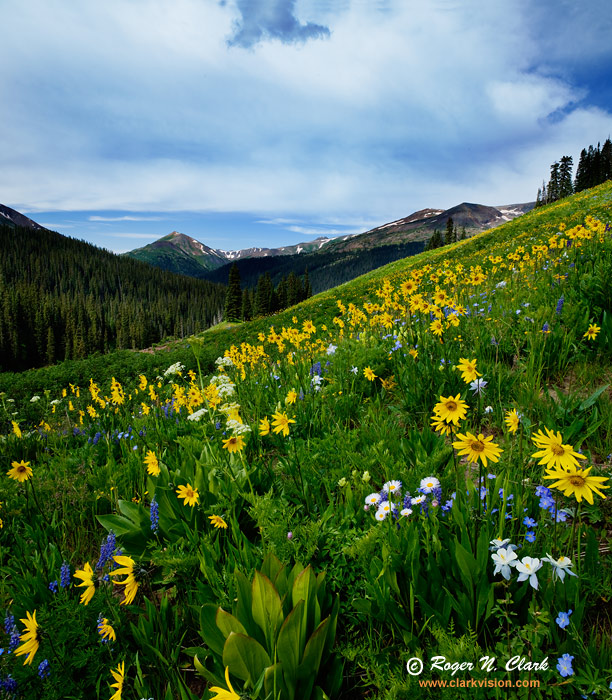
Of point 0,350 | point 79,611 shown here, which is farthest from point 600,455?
point 0,350

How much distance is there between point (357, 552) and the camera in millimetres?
1790

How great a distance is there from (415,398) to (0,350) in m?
111

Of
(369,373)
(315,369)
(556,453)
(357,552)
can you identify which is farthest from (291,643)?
(315,369)

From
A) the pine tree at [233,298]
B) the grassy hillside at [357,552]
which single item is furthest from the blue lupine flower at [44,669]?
the pine tree at [233,298]

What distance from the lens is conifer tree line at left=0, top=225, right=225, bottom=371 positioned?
9194 centimetres

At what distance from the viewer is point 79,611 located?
1.68m

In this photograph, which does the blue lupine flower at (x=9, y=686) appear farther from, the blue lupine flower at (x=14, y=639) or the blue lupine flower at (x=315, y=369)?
the blue lupine flower at (x=315, y=369)

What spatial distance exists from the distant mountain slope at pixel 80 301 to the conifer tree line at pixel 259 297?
47844mm

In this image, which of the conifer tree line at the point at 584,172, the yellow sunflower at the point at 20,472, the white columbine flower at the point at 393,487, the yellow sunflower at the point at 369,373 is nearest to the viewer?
the white columbine flower at the point at 393,487

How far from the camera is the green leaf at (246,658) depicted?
1.36 meters

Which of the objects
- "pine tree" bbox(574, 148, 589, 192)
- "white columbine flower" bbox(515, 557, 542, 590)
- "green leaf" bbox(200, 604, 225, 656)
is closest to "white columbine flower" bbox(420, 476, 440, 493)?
"white columbine flower" bbox(515, 557, 542, 590)

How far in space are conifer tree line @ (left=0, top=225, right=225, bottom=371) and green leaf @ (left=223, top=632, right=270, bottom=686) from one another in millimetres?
106841

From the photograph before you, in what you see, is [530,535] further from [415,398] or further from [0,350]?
[0,350]

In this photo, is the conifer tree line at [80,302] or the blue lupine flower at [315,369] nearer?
the blue lupine flower at [315,369]
